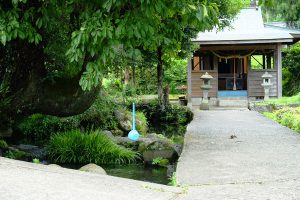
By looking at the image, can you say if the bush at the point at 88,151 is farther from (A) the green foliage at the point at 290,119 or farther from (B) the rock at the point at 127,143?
(A) the green foliage at the point at 290,119

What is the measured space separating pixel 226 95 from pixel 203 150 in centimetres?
1461

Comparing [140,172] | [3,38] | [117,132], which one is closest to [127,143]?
[140,172]

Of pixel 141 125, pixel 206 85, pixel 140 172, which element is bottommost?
pixel 140 172

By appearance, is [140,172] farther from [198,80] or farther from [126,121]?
[198,80]

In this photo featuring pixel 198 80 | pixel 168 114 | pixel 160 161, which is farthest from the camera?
pixel 198 80

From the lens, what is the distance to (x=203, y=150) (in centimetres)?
862

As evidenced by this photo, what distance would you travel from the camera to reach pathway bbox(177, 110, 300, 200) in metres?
5.30

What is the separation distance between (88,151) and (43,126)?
4.61 m

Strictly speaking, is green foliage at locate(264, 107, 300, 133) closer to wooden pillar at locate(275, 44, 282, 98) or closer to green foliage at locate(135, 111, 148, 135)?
green foliage at locate(135, 111, 148, 135)

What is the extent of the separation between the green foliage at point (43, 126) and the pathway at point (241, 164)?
3.93 meters

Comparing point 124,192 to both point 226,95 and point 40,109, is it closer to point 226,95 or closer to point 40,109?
point 40,109

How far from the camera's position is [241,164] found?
7027mm

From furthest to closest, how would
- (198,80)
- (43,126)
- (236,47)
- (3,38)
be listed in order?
(198,80), (236,47), (43,126), (3,38)

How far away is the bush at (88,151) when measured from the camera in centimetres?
998
